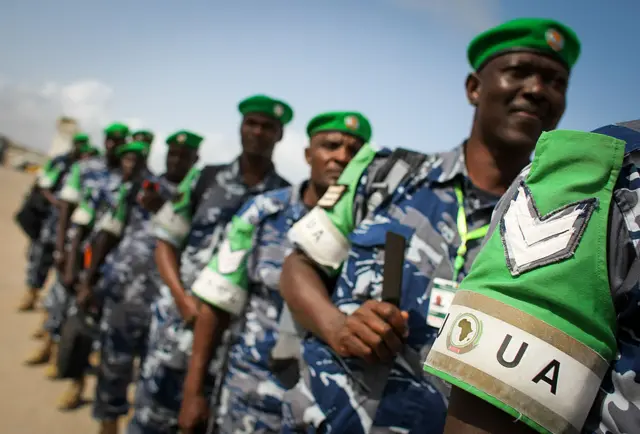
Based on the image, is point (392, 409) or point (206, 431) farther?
point (206, 431)

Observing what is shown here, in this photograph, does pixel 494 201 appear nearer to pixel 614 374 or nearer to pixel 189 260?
pixel 614 374

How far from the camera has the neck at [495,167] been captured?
1501 millimetres

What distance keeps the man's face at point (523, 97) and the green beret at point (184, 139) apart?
350 centimetres

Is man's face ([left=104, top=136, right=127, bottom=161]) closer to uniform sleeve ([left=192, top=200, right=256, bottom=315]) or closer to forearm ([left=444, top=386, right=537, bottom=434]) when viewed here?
uniform sleeve ([left=192, top=200, right=256, bottom=315])

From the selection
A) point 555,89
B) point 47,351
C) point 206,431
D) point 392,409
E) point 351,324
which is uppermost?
point 555,89

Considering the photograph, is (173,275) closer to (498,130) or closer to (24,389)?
(498,130)

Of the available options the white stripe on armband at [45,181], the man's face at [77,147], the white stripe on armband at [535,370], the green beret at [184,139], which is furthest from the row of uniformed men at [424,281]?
the man's face at [77,147]

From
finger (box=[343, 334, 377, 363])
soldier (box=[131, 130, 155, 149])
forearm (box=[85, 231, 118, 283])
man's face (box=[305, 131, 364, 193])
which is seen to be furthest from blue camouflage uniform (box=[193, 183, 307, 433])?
soldier (box=[131, 130, 155, 149])

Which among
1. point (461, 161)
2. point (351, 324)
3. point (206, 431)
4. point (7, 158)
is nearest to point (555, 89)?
point (461, 161)

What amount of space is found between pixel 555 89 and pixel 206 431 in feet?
7.57

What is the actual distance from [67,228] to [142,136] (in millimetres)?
1580

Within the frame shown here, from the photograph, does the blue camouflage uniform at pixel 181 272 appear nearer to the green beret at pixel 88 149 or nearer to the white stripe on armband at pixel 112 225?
the white stripe on armband at pixel 112 225

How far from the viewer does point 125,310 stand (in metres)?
3.77

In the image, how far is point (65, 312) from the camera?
527 centimetres
